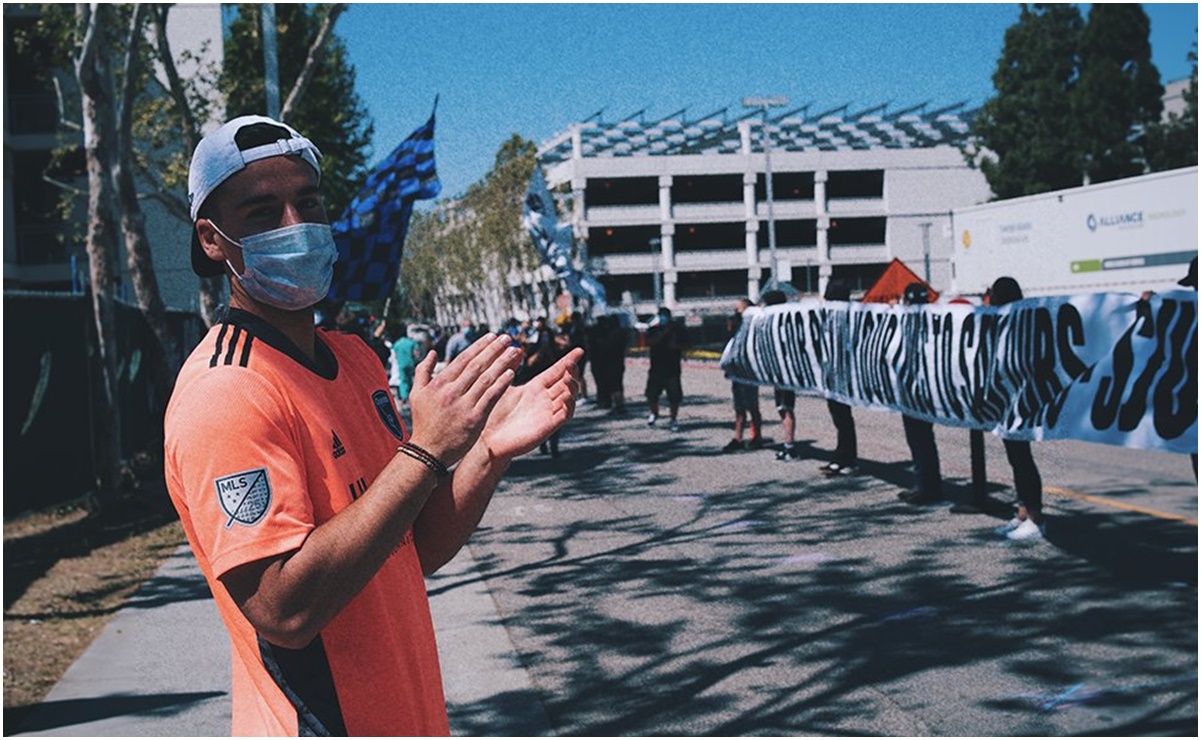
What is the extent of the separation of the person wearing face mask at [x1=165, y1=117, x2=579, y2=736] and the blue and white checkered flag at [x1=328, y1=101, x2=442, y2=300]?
34.1 ft

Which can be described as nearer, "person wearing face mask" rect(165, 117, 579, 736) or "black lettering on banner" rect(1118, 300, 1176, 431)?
"person wearing face mask" rect(165, 117, 579, 736)

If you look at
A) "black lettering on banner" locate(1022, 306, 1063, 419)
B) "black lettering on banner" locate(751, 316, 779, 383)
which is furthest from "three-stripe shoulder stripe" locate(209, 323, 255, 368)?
"black lettering on banner" locate(751, 316, 779, 383)

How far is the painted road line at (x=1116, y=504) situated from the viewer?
10141 mm

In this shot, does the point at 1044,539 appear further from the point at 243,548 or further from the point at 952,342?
the point at 243,548

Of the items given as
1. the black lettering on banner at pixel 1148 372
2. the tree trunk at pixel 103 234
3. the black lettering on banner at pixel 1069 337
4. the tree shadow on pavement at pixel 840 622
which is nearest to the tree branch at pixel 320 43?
the tree trunk at pixel 103 234

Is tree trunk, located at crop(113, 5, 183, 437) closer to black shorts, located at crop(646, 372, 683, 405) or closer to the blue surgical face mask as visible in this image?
black shorts, located at crop(646, 372, 683, 405)

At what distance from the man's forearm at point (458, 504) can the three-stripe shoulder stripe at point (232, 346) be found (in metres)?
0.48

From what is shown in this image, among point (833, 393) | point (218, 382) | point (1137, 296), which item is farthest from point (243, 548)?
point (833, 393)

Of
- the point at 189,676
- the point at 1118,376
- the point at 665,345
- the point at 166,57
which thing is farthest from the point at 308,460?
the point at 665,345

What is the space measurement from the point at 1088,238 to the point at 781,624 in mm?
26049

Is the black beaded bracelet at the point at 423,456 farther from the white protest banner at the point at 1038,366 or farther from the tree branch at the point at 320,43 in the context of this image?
the tree branch at the point at 320,43

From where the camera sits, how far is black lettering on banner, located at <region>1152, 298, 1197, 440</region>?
7.57 metres

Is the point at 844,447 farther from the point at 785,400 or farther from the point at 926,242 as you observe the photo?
the point at 926,242

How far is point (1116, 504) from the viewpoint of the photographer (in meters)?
11.0
